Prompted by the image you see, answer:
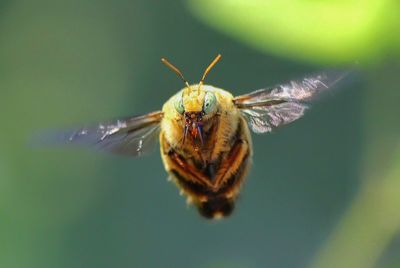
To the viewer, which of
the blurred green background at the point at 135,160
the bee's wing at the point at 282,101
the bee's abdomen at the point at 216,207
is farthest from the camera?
the blurred green background at the point at 135,160

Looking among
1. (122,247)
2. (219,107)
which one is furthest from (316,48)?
(122,247)

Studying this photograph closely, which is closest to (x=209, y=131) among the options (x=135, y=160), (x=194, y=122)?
(x=194, y=122)

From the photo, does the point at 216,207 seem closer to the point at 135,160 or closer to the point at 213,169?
the point at 213,169

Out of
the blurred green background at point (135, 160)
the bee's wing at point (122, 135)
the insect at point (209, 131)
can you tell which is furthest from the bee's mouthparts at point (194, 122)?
the blurred green background at point (135, 160)

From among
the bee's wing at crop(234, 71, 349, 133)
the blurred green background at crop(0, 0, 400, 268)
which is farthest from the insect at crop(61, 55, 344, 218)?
the blurred green background at crop(0, 0, 400, 268)

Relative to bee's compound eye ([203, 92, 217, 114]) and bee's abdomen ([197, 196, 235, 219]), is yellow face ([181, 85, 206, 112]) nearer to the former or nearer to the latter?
bee's compound eye ([203, 92, 217, 114])

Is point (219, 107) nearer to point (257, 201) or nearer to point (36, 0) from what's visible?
point (257, 201)

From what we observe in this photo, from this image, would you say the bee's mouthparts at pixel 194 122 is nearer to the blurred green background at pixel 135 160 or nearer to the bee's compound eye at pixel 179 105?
the bee's compound eye at pixel 179 105
